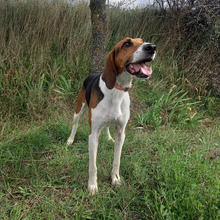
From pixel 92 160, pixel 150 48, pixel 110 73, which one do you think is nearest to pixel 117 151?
pixel 92 160

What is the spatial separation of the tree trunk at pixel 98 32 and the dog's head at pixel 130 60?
6.86 ft

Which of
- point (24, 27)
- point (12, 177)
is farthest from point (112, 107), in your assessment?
point (24, 27)

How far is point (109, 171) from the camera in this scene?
259cm

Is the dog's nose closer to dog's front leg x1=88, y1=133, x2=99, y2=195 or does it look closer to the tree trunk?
dog's front leg x1=88, y1=133, x2=99, y2=195

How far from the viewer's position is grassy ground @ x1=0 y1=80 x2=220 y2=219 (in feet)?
5.93

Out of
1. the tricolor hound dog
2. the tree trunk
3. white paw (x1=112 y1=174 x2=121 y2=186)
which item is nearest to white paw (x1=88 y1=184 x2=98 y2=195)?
the tricolor hound dog

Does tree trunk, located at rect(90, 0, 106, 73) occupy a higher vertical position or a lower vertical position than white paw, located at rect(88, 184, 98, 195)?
higher

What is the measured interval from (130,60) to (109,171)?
1397mm

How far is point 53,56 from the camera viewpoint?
456cm

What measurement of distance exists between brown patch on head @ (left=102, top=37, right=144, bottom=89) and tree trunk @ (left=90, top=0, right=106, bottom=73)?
209cm

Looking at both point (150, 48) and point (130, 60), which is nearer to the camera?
point (150, 48)

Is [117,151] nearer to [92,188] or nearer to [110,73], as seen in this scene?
[92,188]

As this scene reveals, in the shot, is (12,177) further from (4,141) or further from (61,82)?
(61,82)

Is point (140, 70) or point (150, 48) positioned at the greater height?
point (150, 48)
